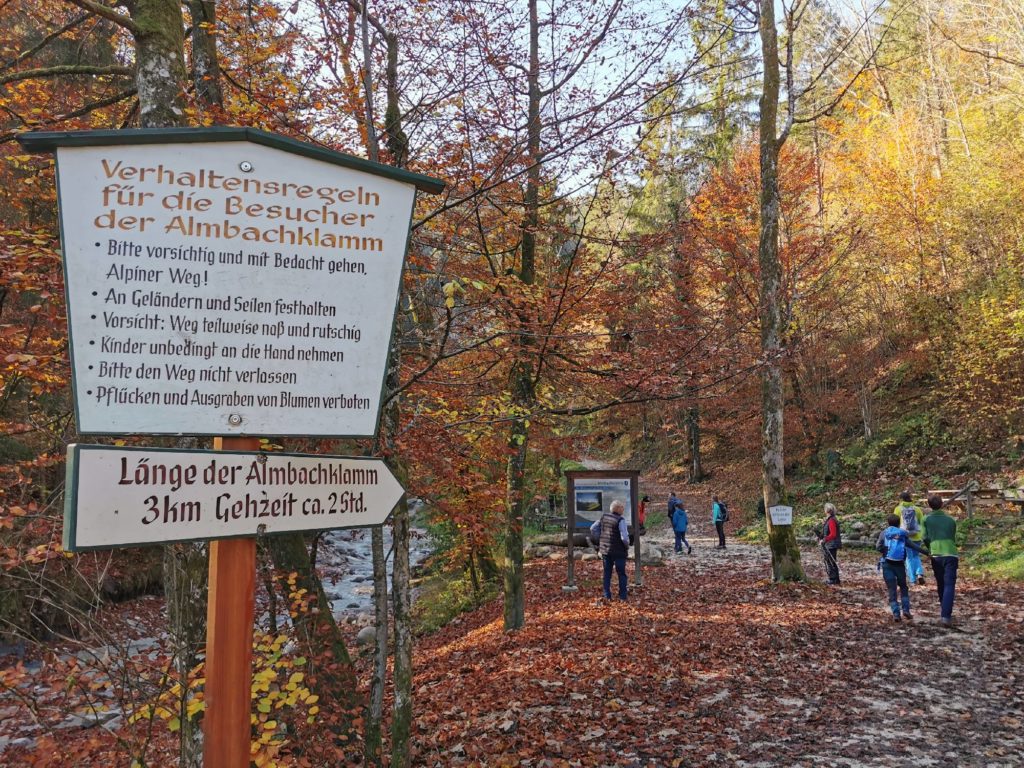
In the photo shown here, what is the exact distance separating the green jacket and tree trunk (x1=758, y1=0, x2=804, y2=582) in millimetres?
2603

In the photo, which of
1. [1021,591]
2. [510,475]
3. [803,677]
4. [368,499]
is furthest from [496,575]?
[368,499]

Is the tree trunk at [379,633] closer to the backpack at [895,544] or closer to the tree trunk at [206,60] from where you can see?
the tree trunk at [206,60]

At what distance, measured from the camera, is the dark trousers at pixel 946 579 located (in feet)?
27.8

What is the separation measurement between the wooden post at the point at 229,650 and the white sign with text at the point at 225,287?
0.74 ft

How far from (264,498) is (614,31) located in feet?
16.7

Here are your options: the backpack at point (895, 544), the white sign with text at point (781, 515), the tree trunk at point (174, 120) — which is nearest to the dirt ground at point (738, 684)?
the backpack at point (895, 544)

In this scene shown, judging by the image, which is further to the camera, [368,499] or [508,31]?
[508,31]

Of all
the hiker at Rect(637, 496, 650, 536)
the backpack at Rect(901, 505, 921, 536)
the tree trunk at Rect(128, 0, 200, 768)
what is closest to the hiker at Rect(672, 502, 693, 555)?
the hiker at Rect(637, 496, 650, 536)

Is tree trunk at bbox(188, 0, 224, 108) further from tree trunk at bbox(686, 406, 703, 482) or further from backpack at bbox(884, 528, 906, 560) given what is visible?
tree trunk at bbox(686, 406, 703, 482)

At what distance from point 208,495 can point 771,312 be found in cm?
1077

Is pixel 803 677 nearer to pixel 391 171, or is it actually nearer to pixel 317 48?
pixel 391 171

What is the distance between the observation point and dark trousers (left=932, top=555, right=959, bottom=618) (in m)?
8.47

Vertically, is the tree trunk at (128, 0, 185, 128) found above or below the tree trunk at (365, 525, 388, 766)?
above

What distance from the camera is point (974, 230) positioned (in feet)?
64.1
